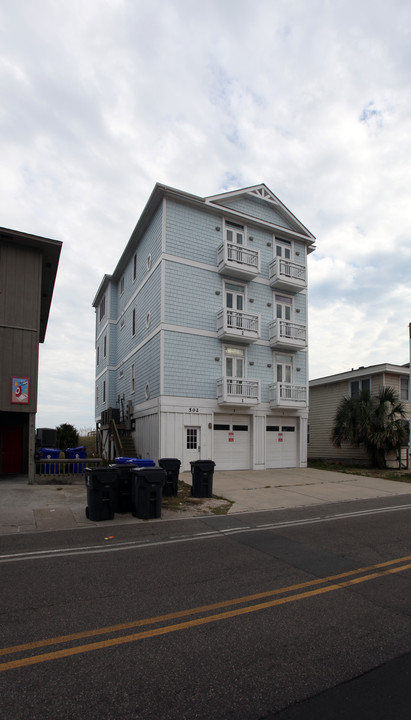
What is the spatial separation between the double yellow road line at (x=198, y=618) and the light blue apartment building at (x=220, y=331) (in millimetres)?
14109

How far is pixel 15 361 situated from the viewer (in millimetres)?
14766

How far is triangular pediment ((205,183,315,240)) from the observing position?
2283 cm

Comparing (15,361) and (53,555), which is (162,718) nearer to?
(53,555)

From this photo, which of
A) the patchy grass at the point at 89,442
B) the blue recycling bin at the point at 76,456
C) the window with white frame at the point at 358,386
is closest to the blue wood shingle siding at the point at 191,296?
the blue recycling bin at the point at 76,456

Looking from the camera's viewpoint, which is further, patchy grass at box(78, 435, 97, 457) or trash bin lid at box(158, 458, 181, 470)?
patchy grass at box(78, 435, 97, 457)

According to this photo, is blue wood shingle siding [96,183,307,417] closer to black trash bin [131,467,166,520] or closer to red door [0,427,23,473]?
red door [0,427,23,473]

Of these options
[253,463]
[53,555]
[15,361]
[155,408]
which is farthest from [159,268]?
[53,555]

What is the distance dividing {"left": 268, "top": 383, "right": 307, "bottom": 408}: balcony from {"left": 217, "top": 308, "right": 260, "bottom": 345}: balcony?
273 cm

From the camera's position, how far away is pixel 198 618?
4.41 meters

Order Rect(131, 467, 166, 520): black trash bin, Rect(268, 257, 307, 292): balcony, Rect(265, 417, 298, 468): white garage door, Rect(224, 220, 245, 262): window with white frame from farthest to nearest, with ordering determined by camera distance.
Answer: Rect(268, 257, 307, 292): balcony, Rect(265, 417, 298, 468): white garage door, Rect(224, 220, 245, 262): window with white frame, Rect(131, 467, 166, 520): black trash bin

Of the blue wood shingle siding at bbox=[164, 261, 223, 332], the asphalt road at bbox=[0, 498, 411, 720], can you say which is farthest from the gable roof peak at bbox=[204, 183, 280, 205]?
the asphalt road at bbox=[0, 498, 411, 720]

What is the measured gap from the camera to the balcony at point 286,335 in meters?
22.8

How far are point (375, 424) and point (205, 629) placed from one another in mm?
19831

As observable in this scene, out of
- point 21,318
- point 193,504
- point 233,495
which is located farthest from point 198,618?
point 21,318
